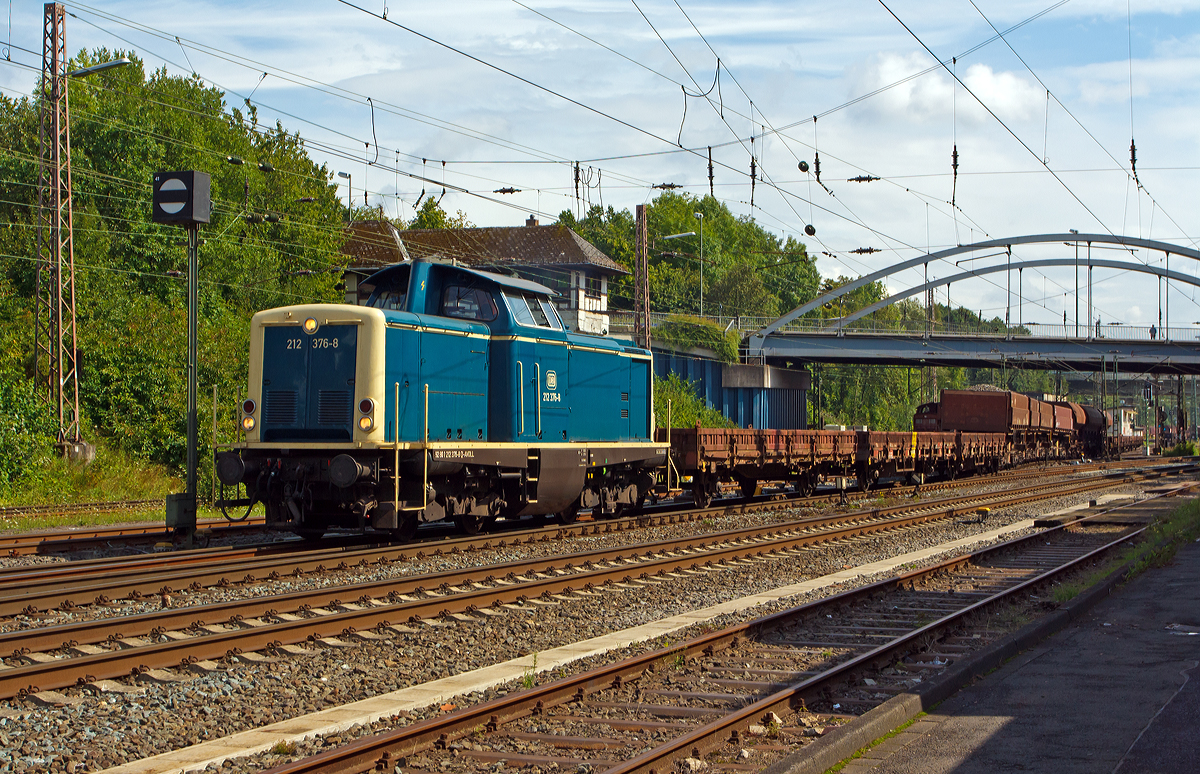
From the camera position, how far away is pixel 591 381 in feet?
58.1

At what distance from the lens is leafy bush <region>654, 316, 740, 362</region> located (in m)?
59.8

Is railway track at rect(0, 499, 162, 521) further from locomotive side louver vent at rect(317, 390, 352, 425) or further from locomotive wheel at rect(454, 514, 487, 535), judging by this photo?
locomotive wheel at rect(454, 514, 487, 535)

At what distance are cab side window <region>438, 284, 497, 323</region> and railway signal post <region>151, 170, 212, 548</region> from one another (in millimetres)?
3531

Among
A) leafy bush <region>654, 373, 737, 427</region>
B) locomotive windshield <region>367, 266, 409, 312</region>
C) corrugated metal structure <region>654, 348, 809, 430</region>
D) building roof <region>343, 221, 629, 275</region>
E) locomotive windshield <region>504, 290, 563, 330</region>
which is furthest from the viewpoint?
building roof <region>343, 221, 629, 275</region>

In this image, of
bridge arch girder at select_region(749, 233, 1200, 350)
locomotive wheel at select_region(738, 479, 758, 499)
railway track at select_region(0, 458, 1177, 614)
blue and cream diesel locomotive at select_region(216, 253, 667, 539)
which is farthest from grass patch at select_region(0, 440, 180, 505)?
bridge arch girder at select_region(749, 233, 1200, 350)

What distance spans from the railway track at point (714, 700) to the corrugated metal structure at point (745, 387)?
48036mm

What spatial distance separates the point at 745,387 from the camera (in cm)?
6494

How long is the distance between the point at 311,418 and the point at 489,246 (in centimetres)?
5541

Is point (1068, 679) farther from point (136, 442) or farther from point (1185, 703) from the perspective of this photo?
point (136, 442)

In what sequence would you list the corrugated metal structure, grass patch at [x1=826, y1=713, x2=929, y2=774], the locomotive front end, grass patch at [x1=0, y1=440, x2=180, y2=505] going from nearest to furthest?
grass patch at [x1=826, y1=713, x2=929, y2=774] → the locomotive front end → grass patch at [x1=0, y1=440, x2=180, y2=505] → the corrugated metal structure

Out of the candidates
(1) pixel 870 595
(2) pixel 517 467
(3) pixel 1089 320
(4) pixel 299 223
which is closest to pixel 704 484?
(2) pixel 517 467

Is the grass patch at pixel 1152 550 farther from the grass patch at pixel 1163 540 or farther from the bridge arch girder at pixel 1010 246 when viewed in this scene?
the bridge arch girder at pixel 1010 246

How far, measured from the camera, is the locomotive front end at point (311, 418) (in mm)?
13500

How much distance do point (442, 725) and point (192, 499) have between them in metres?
10.0
